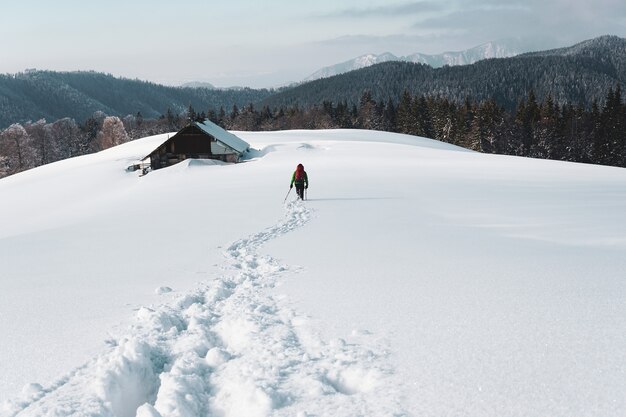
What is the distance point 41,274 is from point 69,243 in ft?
11.3

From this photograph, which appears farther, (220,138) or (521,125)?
(521,125)

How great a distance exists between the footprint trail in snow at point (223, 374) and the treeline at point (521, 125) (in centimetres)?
6838

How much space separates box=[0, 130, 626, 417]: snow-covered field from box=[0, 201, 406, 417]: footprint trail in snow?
0.07ft

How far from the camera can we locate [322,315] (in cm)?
629

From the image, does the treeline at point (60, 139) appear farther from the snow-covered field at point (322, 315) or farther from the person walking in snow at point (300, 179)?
the snow-covered field at point (322, 315)

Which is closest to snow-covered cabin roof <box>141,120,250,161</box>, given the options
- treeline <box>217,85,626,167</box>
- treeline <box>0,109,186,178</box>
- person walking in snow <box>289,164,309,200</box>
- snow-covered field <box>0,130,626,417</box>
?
person walking in snow <box>289,164,309,200</box>

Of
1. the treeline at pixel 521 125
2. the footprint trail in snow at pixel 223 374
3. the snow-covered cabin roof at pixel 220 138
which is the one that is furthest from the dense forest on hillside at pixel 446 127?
the footprint trail in snow at pixel 223 374

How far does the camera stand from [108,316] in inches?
251

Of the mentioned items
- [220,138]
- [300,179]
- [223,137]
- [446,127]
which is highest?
[446,127]

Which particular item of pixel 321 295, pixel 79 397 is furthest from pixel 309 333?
pixel 79 397

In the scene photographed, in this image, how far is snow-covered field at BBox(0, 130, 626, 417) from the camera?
4230 millimetres

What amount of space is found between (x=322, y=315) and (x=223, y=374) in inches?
71.9

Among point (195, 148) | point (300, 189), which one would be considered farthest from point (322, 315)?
point (195, 148)

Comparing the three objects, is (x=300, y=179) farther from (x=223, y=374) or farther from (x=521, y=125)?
(x=521, y=125)
